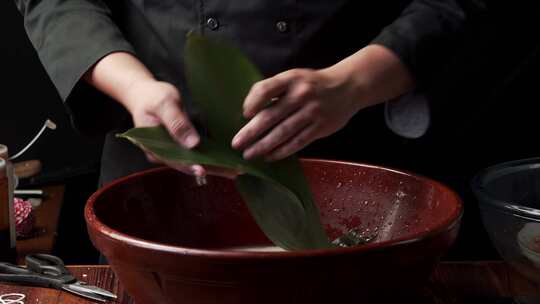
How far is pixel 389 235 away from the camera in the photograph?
3.24ft

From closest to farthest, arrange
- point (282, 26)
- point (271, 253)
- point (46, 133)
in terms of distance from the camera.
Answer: point (271, 253)
point (282, 26)
point (46, 133)

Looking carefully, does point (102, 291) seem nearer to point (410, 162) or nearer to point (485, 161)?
point (410, 162)

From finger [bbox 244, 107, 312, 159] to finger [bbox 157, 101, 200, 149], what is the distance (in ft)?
0.21

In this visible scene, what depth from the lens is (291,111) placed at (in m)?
0.92

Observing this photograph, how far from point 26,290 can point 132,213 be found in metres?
0.18

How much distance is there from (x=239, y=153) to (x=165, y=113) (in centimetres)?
9

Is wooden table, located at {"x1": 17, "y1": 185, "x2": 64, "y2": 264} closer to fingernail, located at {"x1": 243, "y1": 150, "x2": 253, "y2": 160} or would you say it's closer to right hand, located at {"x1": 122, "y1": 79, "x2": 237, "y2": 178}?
right hand, located at {"x1": 122, "y1": 79, "x2": 237, "y2": 178}

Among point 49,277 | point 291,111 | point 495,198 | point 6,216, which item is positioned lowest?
point 6,216

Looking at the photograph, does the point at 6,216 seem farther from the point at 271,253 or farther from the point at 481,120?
the point at 481,120

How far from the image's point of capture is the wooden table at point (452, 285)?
987mm

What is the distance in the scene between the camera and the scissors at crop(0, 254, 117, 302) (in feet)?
3.23

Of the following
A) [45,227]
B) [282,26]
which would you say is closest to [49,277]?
[282,26]

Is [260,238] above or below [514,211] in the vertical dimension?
below

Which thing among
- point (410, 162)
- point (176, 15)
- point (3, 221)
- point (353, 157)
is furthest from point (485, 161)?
point (3, 221)
